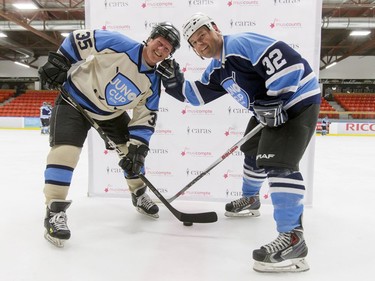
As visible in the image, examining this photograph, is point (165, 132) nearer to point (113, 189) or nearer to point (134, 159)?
point (113, 189)

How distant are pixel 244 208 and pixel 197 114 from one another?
0.78 metres

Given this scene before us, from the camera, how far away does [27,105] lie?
13508 mm

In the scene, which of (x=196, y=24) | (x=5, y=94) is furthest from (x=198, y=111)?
(x=5, y=94)

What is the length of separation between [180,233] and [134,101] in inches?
30.6

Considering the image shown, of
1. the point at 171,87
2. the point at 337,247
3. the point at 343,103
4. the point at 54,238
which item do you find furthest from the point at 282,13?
the point at 343,103

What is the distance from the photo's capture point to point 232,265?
4.63ft

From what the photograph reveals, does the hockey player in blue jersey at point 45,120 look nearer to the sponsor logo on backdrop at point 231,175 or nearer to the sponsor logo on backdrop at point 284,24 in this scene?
the sponsor logo on backdrop at point 231,175

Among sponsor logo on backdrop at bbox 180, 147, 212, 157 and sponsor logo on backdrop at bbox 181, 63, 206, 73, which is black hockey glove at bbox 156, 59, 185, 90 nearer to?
sponsor logo on backdrop at bbox 181, 63, 206, 73

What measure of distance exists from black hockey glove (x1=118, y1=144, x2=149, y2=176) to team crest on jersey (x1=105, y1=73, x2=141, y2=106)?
0.26 meters

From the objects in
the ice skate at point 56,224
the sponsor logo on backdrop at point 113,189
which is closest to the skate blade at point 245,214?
the sponsor logo on backdrop at point 113,189

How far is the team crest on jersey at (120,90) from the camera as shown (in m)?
1.77

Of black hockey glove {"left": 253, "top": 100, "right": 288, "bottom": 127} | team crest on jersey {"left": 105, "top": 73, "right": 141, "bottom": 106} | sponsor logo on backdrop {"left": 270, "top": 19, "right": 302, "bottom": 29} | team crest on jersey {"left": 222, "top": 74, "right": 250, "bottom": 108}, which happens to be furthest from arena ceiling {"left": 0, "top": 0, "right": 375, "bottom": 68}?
black hockey glove {"left": 253, "top": 100, "right": 288, "bottom": 127}

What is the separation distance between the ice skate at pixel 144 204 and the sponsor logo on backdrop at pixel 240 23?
1306 millimetres

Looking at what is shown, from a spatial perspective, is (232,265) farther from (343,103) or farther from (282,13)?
(343,103)
